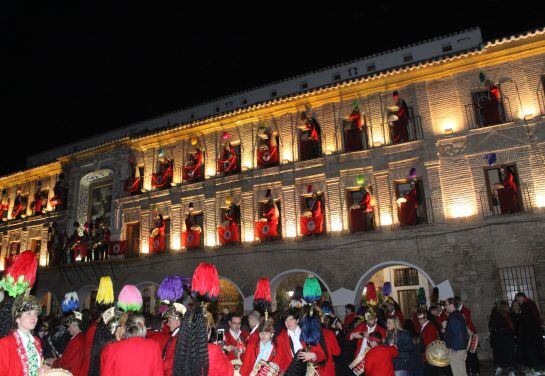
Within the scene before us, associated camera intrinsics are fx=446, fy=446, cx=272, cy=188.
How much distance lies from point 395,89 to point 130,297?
14734 mm

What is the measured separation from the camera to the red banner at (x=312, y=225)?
19.0m

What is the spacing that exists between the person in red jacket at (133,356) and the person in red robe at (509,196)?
14.8 m

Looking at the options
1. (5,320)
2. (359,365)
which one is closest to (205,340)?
(5,320)

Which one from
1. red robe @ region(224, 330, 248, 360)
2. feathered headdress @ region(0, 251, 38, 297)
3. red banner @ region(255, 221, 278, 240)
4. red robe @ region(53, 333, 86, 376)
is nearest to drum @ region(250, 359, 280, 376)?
red robe @ region(224, 330, 248, 360)

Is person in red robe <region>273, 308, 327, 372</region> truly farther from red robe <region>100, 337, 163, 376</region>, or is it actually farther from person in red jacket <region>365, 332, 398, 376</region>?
red robe <region>100, 337, 163, 376</region>

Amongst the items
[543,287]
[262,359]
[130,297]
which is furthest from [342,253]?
[262,359]

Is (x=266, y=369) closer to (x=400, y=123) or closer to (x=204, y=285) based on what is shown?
(x=204, y=285)

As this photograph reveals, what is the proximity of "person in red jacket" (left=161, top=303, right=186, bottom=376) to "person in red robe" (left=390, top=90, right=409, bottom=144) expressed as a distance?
1387 cm

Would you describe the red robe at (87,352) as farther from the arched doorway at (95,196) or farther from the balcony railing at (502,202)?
the arched doorway at (95,196)

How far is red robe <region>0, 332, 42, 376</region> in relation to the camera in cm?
468

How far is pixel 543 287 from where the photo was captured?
15.2 metres

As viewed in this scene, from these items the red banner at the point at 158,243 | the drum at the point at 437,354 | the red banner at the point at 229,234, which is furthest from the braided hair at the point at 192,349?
the red banner at the point at 158,243

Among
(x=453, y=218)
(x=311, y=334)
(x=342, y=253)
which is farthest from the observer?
(x=342, y=253)

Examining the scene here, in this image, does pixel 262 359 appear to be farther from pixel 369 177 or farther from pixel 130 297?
pixel 369 177
